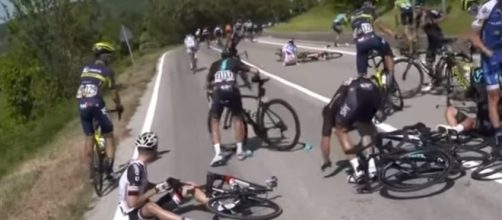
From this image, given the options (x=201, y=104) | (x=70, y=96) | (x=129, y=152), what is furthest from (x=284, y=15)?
(x=129, y=152)

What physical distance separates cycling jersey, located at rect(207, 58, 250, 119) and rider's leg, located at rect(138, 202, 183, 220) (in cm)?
374

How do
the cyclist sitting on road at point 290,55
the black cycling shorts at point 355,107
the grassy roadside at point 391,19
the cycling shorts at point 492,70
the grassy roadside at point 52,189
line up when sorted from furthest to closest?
the grassy roadside at point 391,19, the cyclist sitting on road at point 290,55, the grassy roadside at point 52,189, the cycling shorts at point 492,70, the black cycling shorts at point 355,107

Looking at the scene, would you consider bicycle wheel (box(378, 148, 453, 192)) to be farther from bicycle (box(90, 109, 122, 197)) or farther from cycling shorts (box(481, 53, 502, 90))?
bicycle (box(90, 109, 122, 197))

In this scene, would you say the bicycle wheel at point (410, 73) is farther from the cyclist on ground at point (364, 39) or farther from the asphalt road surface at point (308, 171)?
the cyclist on ground at point (364, 39)

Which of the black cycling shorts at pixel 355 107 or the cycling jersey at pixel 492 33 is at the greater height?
the cycling jersey at pixel 492 33

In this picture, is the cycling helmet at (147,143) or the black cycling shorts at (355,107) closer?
the cycling helmet at (147,143)

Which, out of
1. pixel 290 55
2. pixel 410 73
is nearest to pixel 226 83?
pixel 410 73

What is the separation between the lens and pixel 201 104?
23000 mm

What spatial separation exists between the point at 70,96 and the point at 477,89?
110 ft

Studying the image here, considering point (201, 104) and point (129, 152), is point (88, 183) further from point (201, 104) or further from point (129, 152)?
point (201, 104)

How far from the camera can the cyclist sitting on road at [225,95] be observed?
12500mm

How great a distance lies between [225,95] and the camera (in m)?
12.5

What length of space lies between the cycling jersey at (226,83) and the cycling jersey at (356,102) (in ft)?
10.1

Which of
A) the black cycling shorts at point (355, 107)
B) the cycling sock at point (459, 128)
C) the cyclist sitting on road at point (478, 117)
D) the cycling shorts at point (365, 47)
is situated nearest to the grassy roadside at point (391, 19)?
the cycling shorts at point (365, 47)
